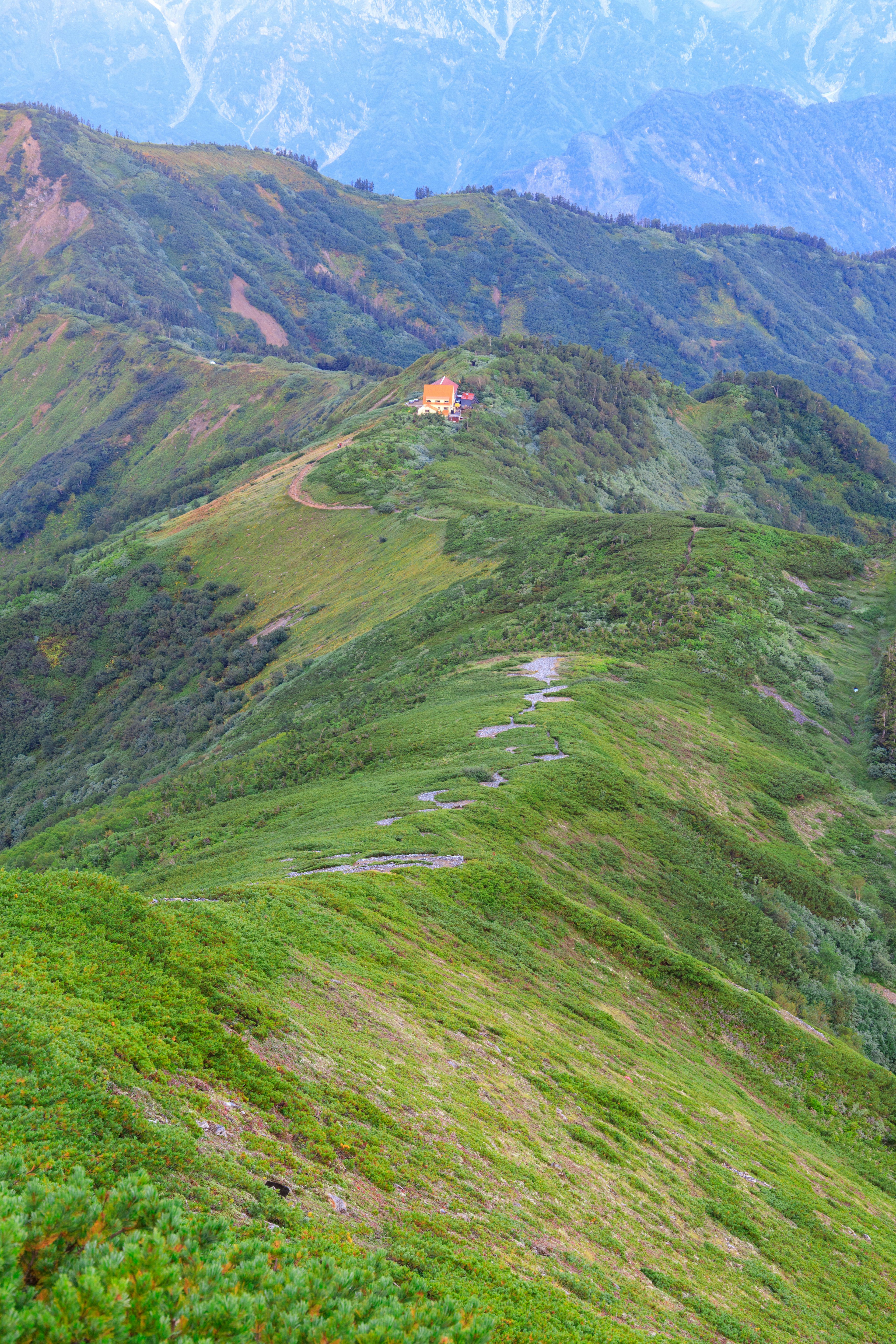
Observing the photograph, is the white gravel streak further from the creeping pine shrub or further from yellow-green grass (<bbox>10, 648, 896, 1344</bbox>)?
the creeping pine shrub

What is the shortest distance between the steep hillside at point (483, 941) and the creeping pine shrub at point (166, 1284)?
0.15 ft

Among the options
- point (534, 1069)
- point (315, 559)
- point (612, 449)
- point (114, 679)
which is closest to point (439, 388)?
point (612, 449)

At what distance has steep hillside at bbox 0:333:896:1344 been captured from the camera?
9.91 m

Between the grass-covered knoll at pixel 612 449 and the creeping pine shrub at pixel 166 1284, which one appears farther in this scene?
the grass-covered knoll at pixel 612 449

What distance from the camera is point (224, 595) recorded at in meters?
93.5

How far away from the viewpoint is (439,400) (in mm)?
120625

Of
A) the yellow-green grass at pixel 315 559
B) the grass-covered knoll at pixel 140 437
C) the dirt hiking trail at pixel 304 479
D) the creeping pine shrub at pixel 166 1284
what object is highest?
the grass-covered knoll at pixel 140 437

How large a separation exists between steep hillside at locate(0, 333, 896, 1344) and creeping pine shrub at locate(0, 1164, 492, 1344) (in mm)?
47

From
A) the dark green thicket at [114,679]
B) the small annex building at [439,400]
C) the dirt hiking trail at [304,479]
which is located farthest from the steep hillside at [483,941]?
the small annex building at [439,400]

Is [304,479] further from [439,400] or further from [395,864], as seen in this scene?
[395,864]

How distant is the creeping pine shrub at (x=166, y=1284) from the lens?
6.15 metres

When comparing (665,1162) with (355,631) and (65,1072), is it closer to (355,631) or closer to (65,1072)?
(65,1072)

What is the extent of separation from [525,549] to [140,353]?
526ft

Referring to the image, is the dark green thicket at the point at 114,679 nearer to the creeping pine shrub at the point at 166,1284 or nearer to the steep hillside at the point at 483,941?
the steep hillside at the point at 483,941
